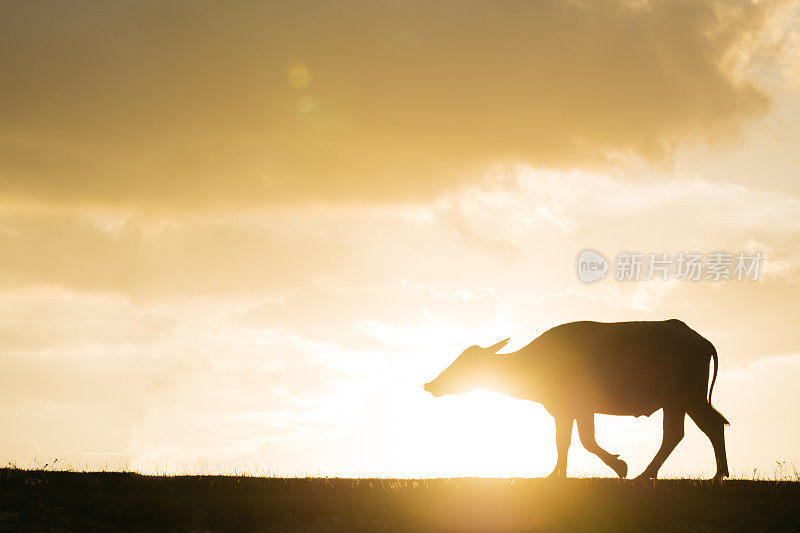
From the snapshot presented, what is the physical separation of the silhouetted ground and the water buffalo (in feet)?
7.43

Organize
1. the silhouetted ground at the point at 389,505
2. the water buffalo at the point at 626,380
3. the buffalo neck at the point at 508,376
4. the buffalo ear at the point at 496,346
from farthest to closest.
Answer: the buffalo ear at the point at 496,346, the buffalo neck at the point at 508,376, the water buffalo at the point at 626,380, the silhouetted ground at the point at 389,505

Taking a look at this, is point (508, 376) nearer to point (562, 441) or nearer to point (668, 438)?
point (562, 441)

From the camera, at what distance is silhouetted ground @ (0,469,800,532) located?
1633 centimetres

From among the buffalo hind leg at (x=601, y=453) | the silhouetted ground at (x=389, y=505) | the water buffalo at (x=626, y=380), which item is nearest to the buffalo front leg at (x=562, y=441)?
the water buffalo at (x=626, y=380)

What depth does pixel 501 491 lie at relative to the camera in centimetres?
1819

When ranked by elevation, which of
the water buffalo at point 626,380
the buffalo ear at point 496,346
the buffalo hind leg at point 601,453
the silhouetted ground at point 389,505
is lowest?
the silhouetted ground at point 389,505

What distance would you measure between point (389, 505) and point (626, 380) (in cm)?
759

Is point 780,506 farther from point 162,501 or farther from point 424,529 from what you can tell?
point 162,501

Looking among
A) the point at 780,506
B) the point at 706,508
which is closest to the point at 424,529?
the point at 706,508

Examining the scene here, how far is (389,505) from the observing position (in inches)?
675

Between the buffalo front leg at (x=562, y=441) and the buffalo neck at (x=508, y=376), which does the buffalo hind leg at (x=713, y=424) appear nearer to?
the buffalo front leg at (x=562, y=441)

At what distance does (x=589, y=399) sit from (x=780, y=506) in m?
5.43

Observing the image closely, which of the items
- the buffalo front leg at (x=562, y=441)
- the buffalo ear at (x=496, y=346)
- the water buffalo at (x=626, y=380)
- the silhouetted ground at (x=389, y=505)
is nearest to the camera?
the silhouetted ground at (x=389, y=505)

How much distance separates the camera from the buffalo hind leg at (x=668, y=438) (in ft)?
69.6
